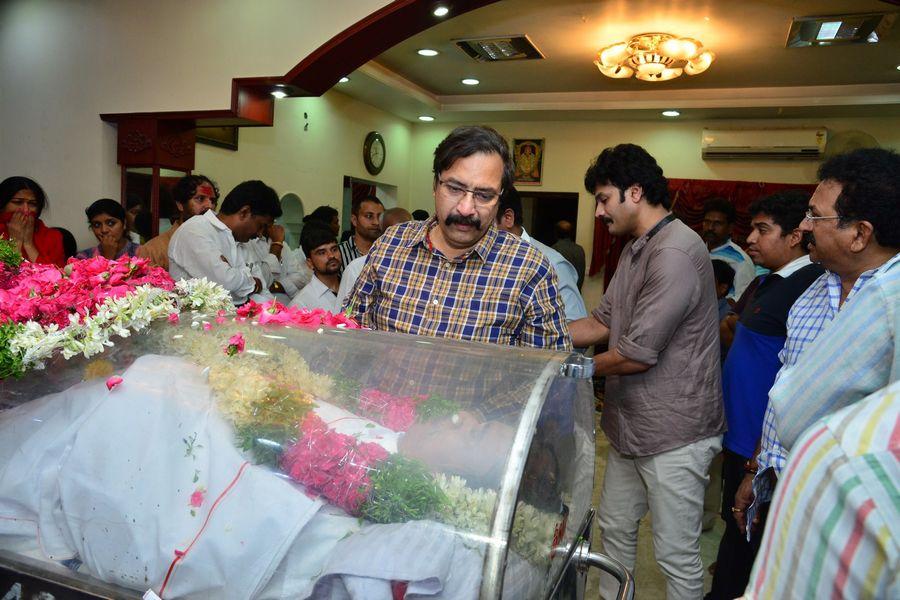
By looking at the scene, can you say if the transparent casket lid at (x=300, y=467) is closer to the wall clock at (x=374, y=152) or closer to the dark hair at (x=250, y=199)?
the dark hair at (x=250, y=199)

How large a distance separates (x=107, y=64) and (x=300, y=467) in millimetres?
4499

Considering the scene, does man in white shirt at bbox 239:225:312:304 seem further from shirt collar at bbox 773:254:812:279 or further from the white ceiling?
shirt collar at bbox 773:254:812:279

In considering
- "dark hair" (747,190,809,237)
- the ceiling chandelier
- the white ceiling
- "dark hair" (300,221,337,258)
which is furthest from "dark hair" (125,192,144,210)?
"dark hair" (747,190,809,237)

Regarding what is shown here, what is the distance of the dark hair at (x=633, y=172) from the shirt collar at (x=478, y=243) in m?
0.66

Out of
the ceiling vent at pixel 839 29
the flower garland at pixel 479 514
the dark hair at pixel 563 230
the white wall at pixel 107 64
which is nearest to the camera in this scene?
the flower garland at pixel 479 514

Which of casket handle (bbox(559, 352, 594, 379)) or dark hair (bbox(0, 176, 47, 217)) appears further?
dark hair (bbox(0, 176, 47, 217))

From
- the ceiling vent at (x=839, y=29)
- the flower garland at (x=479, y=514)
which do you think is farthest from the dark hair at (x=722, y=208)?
the flower garland at (x=479, y=514)

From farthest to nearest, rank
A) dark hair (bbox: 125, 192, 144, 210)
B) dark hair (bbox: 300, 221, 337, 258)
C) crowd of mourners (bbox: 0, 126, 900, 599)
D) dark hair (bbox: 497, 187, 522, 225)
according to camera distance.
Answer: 1. dark hair (bbox: 125, 192, 144, 210)
2. dark hair (bbox: 300, 221, 337, 258)
3. dark hair (bbox: 497, 187, 522, 225)
4. crowd of mourners (bbox: 0, 126, 900, 599)

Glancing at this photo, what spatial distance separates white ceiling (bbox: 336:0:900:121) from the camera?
4871 millimetres

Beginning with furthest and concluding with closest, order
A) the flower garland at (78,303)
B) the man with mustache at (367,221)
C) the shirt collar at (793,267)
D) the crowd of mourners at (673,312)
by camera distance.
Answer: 1. the man with mustache at (367,221)
2. the shirt collar at (793,267)
3. the crowd of mourners at (673,312)
4. the flower garland at (78,303)

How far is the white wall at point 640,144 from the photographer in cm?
762

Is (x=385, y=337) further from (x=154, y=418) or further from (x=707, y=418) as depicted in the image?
(x=707, y=418)

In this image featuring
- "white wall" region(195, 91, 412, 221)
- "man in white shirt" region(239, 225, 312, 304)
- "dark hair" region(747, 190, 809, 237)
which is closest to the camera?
"dark hair" region(747, 190, 809, 237)

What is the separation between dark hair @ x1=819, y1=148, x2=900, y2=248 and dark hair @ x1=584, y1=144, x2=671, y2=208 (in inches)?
25.2
